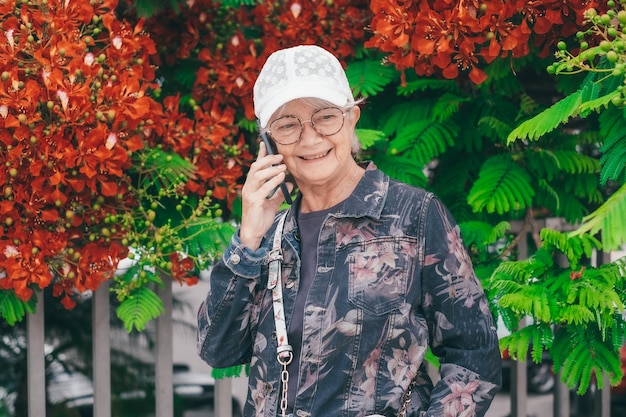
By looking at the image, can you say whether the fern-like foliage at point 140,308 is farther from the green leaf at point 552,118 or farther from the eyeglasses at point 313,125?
the green leaf at point 552,118

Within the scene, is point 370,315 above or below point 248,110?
below

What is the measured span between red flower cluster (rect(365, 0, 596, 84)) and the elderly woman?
64 cm

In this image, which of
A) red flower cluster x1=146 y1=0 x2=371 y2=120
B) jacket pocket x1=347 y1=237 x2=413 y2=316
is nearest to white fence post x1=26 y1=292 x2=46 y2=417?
red flower cluster x1=146 y1=0 x2=371 y2=120

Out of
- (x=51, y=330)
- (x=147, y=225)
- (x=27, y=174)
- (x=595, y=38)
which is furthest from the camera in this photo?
(x=51, y=330)

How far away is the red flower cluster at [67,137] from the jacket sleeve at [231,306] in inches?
30.3

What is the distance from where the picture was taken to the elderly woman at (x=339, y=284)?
1.88 metres

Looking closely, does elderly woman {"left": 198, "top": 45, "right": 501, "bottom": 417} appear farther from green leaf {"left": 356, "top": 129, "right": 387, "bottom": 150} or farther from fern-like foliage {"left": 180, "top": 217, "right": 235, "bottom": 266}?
fern-like foliage {"left": 180, "top": 217, "right": 235, "bottom": 266}

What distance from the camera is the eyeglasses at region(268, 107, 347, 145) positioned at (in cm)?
196

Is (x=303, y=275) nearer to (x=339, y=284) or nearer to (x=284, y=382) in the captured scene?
(x=339, y=284)

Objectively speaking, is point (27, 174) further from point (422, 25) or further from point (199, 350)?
point (422, 25)

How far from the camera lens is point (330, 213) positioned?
1.99 meters

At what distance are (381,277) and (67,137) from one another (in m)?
1.26

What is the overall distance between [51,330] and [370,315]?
103 inches

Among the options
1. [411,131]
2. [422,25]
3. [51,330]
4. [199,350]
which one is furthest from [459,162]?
[51,330]
